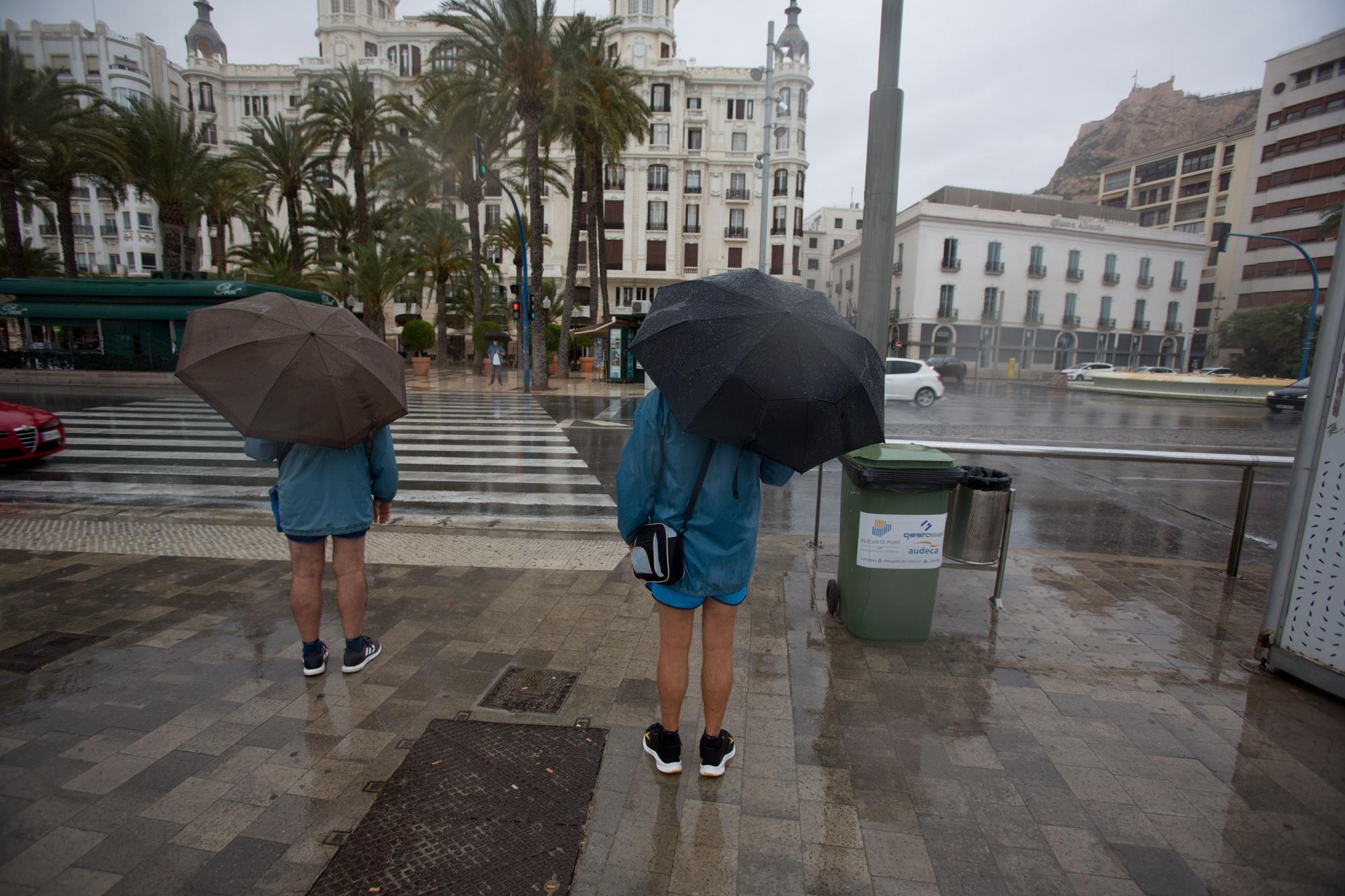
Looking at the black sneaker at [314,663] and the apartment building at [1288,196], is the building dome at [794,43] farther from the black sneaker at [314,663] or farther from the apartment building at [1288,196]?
the black sneaker at [314,663]

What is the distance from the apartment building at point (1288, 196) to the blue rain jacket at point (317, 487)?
35272mm

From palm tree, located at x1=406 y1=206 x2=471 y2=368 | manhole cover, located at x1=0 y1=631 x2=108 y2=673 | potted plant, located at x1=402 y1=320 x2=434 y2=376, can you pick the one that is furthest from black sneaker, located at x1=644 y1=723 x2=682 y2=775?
palm tree, located at x1=406 y1=206 x2=471 y2=368

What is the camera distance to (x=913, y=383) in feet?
76.6

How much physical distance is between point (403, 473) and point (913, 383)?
62.1 feet

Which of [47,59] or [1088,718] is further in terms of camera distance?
[47,59]

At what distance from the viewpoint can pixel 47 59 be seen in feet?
81.7

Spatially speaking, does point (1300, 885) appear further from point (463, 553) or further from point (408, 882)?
point (463, 553)

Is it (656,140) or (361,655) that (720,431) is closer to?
(361,655)

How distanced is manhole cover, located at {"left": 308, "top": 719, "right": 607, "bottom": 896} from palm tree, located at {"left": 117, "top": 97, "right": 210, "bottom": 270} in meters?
30.8

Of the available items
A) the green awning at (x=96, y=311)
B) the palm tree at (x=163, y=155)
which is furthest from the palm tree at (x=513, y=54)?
the green awning at (x=96, y=311)

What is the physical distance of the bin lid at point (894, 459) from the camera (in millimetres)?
3756

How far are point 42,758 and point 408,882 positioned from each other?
5.85ft

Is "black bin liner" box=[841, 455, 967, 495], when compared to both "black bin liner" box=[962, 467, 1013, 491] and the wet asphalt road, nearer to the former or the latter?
"black bin liner" box=[962, 467, 1013, 491]

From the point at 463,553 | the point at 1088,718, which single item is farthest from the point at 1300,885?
the point at 463,553
